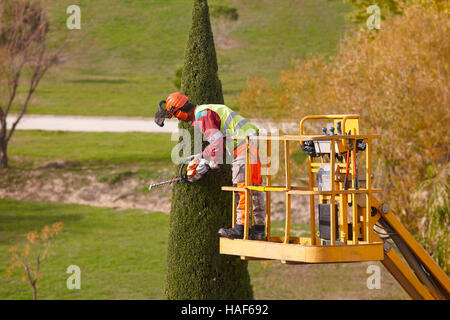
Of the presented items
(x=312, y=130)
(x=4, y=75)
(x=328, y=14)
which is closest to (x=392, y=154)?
(x=312, y=130)

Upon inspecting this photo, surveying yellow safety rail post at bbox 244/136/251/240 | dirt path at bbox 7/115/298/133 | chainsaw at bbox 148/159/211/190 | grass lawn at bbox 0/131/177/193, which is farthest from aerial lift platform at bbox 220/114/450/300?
dirt path at bbox 7/115/298/133

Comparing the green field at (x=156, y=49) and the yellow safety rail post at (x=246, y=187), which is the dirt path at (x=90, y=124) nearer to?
the green field at (x=156, y=49)

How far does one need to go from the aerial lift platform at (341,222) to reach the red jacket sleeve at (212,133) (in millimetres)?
370

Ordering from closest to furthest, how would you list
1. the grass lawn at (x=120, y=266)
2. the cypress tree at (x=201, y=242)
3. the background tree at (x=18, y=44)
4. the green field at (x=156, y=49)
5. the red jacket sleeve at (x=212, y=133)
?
the red jacket sleeve at (x=212, y=133), the cypress tree at (x=201, y=242), the grass lawn at (x=120, y=266), the background tree at (x=18, y=44), the green field at (x=156, y=49)

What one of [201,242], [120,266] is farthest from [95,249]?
[201,242]

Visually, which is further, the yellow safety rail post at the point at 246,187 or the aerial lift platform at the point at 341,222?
the yellow safety rail post at the point at 246,187

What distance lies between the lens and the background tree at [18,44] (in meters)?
31.7

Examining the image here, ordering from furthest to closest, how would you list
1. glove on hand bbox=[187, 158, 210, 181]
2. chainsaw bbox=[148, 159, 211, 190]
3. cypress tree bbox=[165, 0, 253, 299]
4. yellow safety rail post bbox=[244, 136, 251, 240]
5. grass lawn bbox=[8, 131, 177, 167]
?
grass lawn bbox=[8, 131, 177, 167]
cypress tree bbox=[165, 0, 253, 299]
chainsaw bbox=[148, 159, 211, 190]
glove on hand bbox=[187, 158, 210, 181]
yellow safety rail post bbox=[244, 136, 251, 240]

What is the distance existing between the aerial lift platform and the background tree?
22894 mm

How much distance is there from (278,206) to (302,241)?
18405mm

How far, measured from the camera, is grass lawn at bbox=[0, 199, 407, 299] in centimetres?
2342

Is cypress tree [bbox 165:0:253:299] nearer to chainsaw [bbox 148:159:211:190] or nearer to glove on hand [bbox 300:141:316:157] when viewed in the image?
chainsaw [bbox 148:159:211:190]

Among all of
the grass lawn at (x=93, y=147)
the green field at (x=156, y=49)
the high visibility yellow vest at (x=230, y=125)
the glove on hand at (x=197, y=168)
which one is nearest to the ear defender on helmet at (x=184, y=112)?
the high visibility yellow vest at (x=230, y=125)

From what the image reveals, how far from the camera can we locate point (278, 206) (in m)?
29.8
